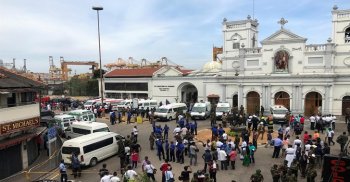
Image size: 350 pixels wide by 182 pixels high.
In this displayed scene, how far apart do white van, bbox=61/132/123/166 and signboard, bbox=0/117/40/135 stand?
9.13 ft

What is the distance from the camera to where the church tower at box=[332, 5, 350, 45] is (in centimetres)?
3588

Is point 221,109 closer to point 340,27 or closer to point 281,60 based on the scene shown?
point 281,60

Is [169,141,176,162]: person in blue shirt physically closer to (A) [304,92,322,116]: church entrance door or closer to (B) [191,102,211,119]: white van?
(B) [191,102,211,119]: white van

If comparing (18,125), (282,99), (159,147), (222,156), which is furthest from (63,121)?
(282,99)

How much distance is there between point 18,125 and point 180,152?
9.89 metres

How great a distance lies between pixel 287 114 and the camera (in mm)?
30062

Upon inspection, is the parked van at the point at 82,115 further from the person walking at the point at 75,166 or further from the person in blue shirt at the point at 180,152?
the person in blue shirt at the point at 180,152

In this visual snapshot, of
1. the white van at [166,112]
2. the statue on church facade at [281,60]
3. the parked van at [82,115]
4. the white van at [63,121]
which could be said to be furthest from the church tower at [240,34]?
the white van at [63,121]

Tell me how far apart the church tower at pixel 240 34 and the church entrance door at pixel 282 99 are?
7961 mm

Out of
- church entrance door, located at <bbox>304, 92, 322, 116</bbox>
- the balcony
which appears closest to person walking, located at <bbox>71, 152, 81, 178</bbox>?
the balcony

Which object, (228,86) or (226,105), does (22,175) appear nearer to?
(226,105)

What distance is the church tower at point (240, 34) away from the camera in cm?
4275

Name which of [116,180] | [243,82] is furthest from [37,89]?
[243,82]

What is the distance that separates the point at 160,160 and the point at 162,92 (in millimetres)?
31331
